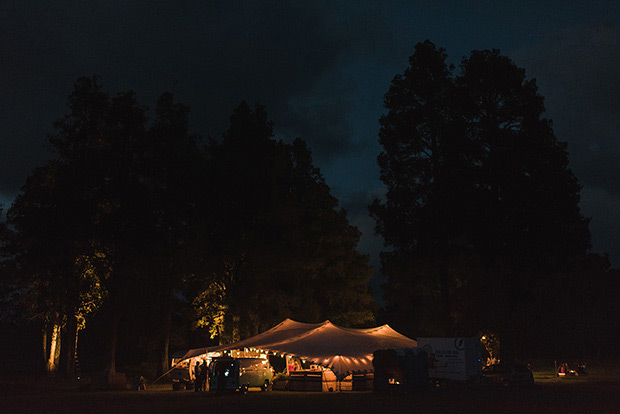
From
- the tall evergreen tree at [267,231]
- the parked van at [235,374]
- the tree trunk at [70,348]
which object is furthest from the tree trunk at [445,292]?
the tree trunk at [70,348]

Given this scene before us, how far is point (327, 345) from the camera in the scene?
39.2 m

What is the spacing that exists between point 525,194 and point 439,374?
45.5 ft

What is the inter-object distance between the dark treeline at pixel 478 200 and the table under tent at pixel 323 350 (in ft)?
22.5

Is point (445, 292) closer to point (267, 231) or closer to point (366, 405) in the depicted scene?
point (267, 231)

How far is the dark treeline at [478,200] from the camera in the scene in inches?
1710

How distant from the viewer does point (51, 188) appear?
4584cm

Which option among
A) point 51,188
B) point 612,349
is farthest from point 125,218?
point 612,349

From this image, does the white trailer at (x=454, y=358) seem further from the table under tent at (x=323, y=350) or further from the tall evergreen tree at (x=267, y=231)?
the tall evergreen tree at (x=267, y=231)

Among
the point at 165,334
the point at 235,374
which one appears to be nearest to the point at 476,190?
the point at 235,374

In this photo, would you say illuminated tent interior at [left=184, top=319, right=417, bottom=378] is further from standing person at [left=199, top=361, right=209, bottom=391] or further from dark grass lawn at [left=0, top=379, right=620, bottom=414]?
dark grass lawn at [left=0, top=379, right=620, bottom=414]

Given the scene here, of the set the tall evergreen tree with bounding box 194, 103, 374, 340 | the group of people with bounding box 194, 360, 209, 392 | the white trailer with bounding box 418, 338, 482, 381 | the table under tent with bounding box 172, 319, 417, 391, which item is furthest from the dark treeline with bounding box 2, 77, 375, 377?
the white trailer with bounding box 418, 338, 482, 381

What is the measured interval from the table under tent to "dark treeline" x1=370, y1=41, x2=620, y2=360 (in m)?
6.87

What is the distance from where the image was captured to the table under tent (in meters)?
37.3

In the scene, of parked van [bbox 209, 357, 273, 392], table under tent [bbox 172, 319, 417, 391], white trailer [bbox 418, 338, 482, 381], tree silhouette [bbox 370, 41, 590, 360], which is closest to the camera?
parked van [bbox 209, 357, 273, 392]
